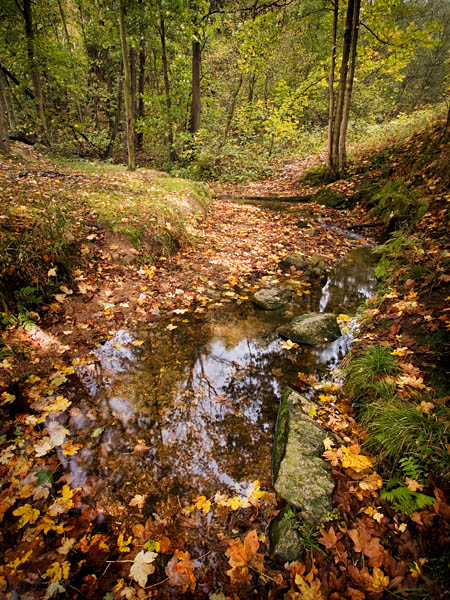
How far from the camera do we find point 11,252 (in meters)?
3.75

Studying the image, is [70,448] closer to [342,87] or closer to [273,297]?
[273,297]

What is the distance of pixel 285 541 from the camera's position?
1919 millimetres

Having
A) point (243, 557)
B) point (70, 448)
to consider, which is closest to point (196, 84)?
point (70, 448)

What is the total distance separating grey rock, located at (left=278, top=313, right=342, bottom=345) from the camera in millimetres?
3936

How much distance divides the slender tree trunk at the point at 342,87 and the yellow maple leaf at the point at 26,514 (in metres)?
11.8

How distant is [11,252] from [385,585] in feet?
15.9

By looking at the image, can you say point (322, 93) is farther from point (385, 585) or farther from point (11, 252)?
point (385, 585)

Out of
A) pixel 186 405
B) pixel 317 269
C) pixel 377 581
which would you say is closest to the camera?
pixel 377 581

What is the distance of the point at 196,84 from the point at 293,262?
35.2 ft

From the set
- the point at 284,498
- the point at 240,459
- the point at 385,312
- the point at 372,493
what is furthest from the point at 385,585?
the point at 385,312

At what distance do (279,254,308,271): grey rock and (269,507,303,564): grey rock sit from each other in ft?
15.3

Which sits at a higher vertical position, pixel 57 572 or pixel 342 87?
pixel 342 87

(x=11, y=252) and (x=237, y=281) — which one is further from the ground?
(x=11, y=252)

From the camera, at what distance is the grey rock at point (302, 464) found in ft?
6.79
